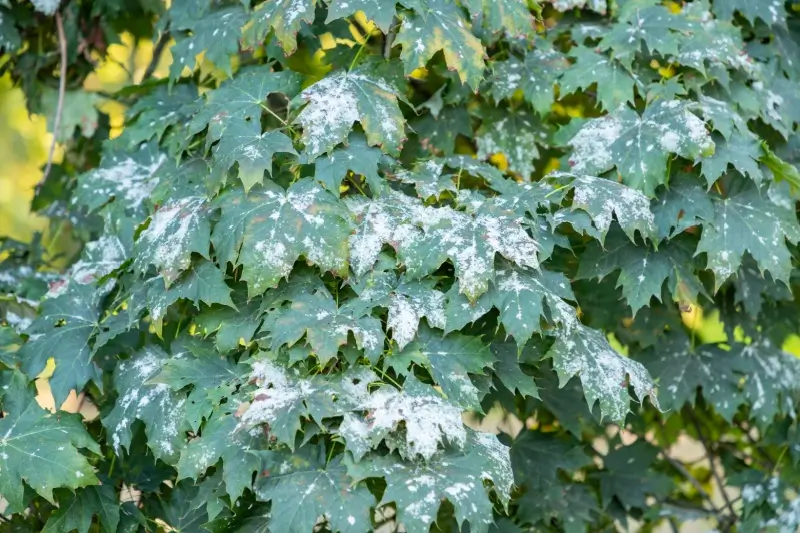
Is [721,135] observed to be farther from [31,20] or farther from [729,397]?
[31,20]

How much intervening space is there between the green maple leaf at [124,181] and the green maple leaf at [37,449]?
65cm

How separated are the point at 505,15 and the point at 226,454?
128cm

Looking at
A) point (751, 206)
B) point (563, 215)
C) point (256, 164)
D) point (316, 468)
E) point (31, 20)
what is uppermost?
point (31, 20)

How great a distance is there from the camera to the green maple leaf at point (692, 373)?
2.82m

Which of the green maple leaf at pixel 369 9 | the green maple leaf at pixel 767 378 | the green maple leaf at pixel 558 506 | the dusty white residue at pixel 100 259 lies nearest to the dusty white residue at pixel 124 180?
the dusty white residue at pixel 100 259

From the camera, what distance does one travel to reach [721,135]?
2385 mm

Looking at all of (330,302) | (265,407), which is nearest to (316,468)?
(265,407)

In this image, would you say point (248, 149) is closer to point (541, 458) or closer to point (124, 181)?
point (124, 181)

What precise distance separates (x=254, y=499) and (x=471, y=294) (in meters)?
0.66

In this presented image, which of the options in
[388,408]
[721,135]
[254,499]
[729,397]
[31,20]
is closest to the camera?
[388,408]

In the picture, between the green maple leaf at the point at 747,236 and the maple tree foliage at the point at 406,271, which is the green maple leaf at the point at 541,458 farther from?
the green maple leaf at the point at 747,236

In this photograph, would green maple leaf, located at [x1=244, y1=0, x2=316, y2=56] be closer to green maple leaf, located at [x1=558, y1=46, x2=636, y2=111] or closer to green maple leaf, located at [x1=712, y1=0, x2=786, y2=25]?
green maple leaf, located at [x1=558, y1=46, x2=636, y2=111]

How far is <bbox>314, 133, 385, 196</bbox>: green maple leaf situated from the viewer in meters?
2.11

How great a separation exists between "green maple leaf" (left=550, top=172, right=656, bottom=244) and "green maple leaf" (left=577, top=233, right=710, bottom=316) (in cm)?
19
